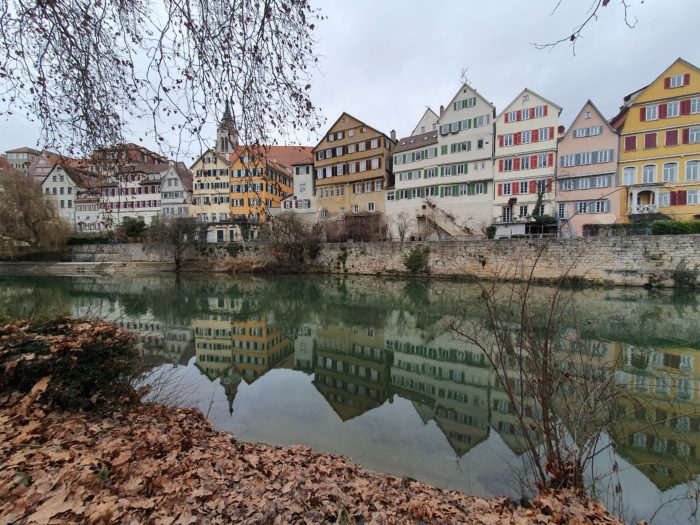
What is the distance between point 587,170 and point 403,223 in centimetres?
1644

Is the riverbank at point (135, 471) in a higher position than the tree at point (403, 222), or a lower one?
lower

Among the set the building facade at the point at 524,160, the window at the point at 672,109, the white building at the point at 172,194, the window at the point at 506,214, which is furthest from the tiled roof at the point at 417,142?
the white building at the point at 172,194

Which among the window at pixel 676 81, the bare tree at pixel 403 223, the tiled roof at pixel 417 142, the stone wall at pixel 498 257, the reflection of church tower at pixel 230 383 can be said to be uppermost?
the window at pixel 676 81

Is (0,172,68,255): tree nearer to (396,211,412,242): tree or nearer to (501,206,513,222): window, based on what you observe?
(396,211,412,242): tree

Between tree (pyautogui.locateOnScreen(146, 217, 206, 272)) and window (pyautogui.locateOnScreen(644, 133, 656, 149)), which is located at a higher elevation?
window (pyautogui.locateOnScreen(644, 133, 656, 149))

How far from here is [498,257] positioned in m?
28.9

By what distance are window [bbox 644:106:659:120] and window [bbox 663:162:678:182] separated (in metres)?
3.90

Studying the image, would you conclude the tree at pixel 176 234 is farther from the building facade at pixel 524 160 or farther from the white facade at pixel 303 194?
the building facade at pixel 524 160

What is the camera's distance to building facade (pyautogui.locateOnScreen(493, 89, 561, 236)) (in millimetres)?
31531

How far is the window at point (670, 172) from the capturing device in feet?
91.1

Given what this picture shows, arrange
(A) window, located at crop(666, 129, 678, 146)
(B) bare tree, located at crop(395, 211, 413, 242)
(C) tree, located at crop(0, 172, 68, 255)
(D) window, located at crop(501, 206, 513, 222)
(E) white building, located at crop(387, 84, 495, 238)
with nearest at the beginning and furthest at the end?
(A) window, located at crop(666, 129, 678, 146) → (C) tree, located at crop(0, 172, 68, 255) → (D) window, located at crop(501, 206, 513, 222) → (E) white building, located at crop(387, 84, 495, 238) → (B) bare tree, located at crop(395, 211, 413, 242)

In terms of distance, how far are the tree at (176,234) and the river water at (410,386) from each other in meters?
20.0

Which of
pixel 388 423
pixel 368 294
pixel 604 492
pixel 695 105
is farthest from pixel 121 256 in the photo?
pixel 695 105

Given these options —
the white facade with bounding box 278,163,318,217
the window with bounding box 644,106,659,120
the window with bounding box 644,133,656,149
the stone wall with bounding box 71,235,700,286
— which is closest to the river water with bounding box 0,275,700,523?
the stone wall with bounding box 71,235,700,286
